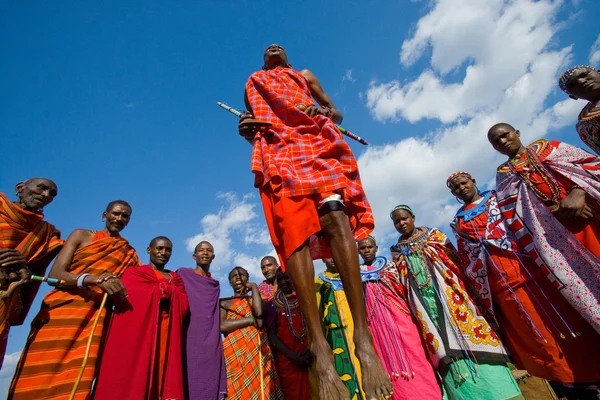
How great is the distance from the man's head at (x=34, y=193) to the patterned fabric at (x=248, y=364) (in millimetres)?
3564

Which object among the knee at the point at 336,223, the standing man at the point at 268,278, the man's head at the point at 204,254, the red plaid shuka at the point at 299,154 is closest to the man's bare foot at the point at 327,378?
the knee at the point at 336,223

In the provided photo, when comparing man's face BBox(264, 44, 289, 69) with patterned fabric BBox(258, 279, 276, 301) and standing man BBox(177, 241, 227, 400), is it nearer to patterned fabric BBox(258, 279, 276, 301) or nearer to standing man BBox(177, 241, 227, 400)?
standing man BBox(177, 241, 227, 400)

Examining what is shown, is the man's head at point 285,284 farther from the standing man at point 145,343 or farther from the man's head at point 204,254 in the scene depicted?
the standing man at point 145,343

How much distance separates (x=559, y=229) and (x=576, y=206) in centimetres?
29

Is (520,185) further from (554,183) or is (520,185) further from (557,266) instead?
(557,266)

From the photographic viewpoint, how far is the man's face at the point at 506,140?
410 centimetres

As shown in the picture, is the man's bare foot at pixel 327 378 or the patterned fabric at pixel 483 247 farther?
the patterned fabric at pixel 483 247

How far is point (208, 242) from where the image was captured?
261 inches

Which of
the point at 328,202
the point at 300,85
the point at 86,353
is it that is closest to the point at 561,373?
the point at 328,202

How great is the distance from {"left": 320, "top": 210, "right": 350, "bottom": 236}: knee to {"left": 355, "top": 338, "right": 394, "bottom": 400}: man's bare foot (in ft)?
2.38

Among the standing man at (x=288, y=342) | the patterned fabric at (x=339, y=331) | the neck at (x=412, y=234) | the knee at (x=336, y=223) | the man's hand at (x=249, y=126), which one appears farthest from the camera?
the standing man at (x=288, y=342)

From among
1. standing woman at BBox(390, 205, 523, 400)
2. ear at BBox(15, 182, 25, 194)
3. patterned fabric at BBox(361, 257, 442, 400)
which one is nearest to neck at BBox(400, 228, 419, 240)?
standing woman at BBox(390, 205, 523, 400)

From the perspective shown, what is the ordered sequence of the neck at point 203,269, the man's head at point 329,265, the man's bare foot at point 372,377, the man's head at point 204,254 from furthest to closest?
the man's head at point 204,254 → the neck at point 203,269 → the man's head at point 329,265 → the man's bare foot at point 372,377

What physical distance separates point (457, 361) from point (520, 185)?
7.35 ft
